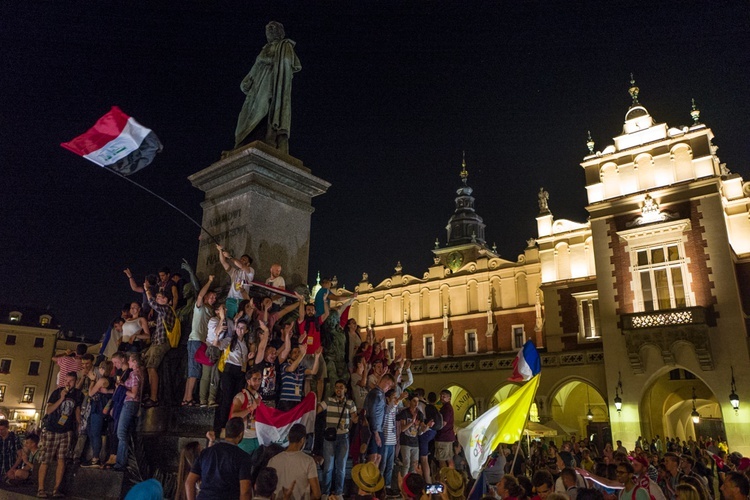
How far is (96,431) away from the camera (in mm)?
6484

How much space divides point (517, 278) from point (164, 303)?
99.9ft

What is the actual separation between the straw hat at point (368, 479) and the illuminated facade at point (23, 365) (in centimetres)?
5073

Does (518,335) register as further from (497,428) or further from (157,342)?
(157,342)

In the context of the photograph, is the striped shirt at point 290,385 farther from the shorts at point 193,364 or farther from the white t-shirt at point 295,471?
the white t-shirt at point 295,471

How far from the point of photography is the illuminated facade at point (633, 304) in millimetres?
22750

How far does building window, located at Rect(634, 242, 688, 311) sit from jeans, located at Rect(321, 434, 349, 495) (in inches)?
864

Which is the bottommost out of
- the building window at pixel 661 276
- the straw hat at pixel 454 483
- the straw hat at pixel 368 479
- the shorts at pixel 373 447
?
the straw hat at pixel 454 483

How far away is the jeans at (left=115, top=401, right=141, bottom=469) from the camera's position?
229 inches

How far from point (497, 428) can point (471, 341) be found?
3045cm

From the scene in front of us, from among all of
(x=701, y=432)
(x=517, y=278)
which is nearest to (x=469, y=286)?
(x=517, y=278)

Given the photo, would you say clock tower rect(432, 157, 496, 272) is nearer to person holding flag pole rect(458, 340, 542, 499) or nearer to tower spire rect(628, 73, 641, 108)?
tower spire rect(628, 73, 641, 108)

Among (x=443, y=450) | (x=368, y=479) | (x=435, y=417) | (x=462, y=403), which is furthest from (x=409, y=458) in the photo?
(x=462, y=403)

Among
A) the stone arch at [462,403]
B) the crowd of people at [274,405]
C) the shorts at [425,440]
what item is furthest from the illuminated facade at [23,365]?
the shorts at [425,440]

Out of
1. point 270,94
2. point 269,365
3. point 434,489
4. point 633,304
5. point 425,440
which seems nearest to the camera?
point 434,489
